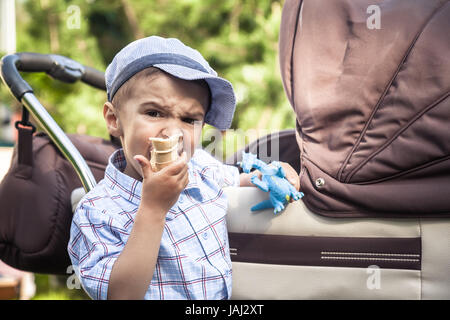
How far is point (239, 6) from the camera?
427 centimetres

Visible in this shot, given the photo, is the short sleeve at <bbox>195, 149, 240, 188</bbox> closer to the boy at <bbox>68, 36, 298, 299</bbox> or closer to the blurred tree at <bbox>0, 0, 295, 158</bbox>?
the boy at <bbox>68, 36, 298, 299</bbox>

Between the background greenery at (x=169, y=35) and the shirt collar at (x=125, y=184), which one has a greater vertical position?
the background greenery at (x=169, y=35)

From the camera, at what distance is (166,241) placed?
1.14m

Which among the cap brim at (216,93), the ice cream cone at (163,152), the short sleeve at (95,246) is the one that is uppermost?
the cap brim at (216,93)

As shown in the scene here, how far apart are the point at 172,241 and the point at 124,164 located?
31 cm

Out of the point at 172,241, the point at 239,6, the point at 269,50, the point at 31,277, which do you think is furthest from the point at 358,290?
the point at 239,6

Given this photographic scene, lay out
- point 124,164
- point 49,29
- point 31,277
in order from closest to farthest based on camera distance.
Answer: point 124,164, point 31,277, point 49,29

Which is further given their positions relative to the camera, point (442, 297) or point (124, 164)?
point (124, 164)

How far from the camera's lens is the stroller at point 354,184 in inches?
43.3

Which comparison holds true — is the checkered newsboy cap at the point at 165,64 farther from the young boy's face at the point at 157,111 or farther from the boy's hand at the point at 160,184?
the boy's hand at the point at 160,184

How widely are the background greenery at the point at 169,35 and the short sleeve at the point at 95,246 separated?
2.52m

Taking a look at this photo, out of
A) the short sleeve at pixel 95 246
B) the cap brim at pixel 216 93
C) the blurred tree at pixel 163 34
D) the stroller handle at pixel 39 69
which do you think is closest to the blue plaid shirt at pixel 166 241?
the short sleeve at pixel 95 246
